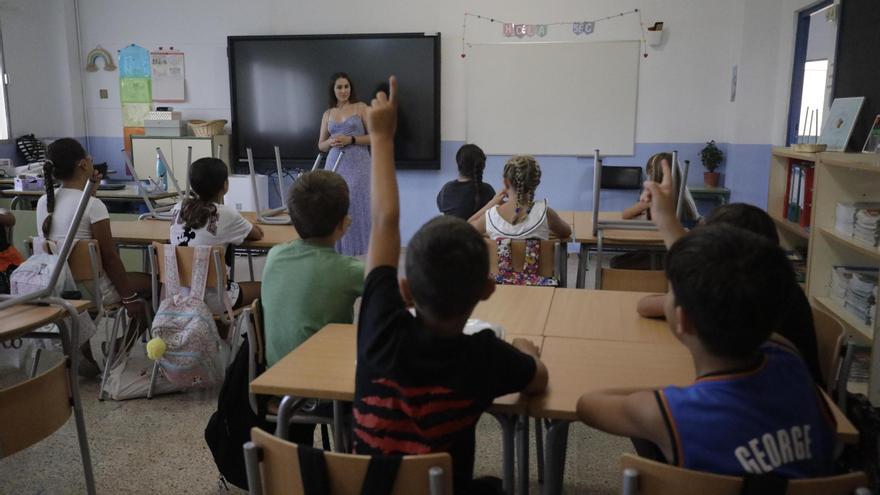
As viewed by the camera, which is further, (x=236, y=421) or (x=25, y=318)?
(x=236, y=421)

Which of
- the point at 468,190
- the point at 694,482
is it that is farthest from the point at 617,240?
the point at 694,482

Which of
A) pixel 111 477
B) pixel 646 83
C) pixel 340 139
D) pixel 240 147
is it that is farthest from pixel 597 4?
pixel 111 477

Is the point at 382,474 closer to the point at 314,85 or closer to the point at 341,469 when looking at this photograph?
the point at 341,469

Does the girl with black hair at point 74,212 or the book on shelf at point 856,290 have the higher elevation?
the girl with black hair at point 74,212

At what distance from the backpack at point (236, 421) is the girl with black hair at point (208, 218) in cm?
103

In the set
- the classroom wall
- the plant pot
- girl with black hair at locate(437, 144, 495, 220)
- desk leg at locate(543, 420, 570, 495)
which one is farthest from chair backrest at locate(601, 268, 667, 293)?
the plant pot

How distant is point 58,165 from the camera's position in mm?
3092

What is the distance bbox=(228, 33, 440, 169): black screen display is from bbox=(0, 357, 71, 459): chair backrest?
4884 mm

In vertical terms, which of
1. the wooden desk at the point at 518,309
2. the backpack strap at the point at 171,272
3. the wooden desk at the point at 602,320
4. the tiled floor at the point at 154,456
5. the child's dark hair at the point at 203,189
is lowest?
the tiled floor at the point at 154,456

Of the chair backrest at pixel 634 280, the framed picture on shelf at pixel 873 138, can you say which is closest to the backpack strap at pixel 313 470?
the chair backrest at pixel 634 280

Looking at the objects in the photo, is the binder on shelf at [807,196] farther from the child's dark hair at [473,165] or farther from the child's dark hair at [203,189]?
the child's dark hair at [203,189]

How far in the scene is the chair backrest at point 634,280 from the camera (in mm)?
2660

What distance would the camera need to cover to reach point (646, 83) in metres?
6.18

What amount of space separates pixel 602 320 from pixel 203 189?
199cm
